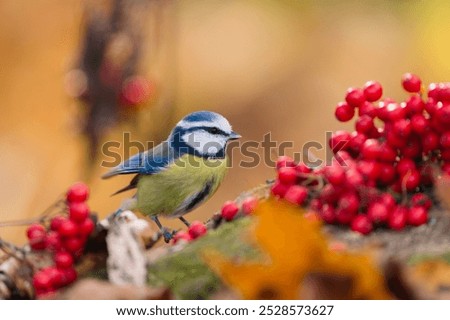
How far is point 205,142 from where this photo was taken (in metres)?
1.16

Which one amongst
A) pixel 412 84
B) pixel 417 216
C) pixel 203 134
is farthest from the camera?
pixel 203 134

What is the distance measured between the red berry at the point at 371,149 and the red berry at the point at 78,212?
13.8 inches

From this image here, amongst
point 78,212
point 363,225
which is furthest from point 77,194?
point 363,225

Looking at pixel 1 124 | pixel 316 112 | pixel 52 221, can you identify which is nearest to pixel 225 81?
pixel 316 112

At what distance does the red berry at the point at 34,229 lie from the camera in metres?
1.03

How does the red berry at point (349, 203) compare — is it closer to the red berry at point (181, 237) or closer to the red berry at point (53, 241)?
the red berry at point (181, 237)

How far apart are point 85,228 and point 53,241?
47 mm

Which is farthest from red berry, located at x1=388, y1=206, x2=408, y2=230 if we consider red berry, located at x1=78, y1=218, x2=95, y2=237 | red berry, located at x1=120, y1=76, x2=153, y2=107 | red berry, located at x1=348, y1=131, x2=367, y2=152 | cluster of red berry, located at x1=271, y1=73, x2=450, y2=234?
red berry, located at x1=120, y1=76, x2=153, y2=107

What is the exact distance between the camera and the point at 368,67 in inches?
57.1

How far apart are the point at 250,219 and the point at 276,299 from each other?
0.13 meters

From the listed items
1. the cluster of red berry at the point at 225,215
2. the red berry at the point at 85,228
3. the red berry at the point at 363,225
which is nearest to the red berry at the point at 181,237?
the cluster of red berry at the point at 225,215

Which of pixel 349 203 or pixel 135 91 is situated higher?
pixel 135 91

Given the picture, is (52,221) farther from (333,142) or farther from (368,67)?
(368,67)

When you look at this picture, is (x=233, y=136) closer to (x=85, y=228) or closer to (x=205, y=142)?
(x=205, y=142)
